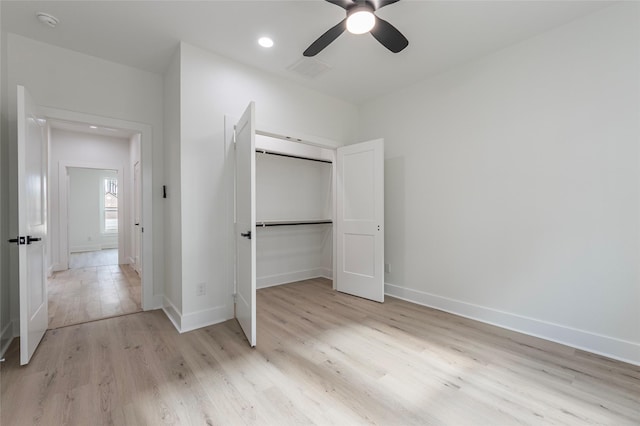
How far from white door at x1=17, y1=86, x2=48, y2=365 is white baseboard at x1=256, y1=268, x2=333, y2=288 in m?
2.36

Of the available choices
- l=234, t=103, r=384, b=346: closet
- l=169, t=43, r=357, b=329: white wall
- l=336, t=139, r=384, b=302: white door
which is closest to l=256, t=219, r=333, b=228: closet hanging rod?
l=234, t=103, r=384, b=346: closet

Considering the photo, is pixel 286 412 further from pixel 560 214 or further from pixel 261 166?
pixel 261 166

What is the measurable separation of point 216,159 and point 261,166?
1.34 meters

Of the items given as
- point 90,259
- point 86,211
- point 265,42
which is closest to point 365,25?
point 265,42

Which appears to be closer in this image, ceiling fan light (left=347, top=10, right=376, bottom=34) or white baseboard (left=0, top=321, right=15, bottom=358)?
ceiling fan light (left=347, top=10, right=376, bottom=34)

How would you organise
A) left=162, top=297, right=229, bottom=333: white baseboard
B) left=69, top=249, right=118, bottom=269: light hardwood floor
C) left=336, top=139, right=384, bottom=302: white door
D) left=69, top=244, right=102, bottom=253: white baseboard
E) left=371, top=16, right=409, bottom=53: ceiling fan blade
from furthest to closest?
1. left=69, top=244, right=102, bottom=253: white baseboard
2. left=69, top=249, right=118, bottom=269: light hardwood floor
3. left=336, top=139, right=384, bottom=302: white door
4. left=162, top=297, right=229, bottom=333: white baseboard
5. left=371, top=16, right=409, bottom=53: ceiling fan blade

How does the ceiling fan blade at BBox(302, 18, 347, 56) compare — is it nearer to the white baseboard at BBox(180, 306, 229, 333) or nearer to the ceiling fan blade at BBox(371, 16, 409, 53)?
the ceiling fan blade at BBox(371, 16, 409, 53)

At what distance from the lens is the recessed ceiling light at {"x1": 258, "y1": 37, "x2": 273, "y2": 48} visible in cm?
267

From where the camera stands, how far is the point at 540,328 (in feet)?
8.45

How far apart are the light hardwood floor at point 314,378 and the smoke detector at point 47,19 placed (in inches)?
107

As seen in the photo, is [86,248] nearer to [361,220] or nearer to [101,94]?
[101,94]

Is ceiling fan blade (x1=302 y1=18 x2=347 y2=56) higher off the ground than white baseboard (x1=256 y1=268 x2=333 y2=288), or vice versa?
ceiling fan blade (x1=302 y1=18 x2=347 y2=56)

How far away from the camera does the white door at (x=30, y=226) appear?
2047mm

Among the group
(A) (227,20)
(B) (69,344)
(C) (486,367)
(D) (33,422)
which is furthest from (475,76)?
(B) (69,344)
